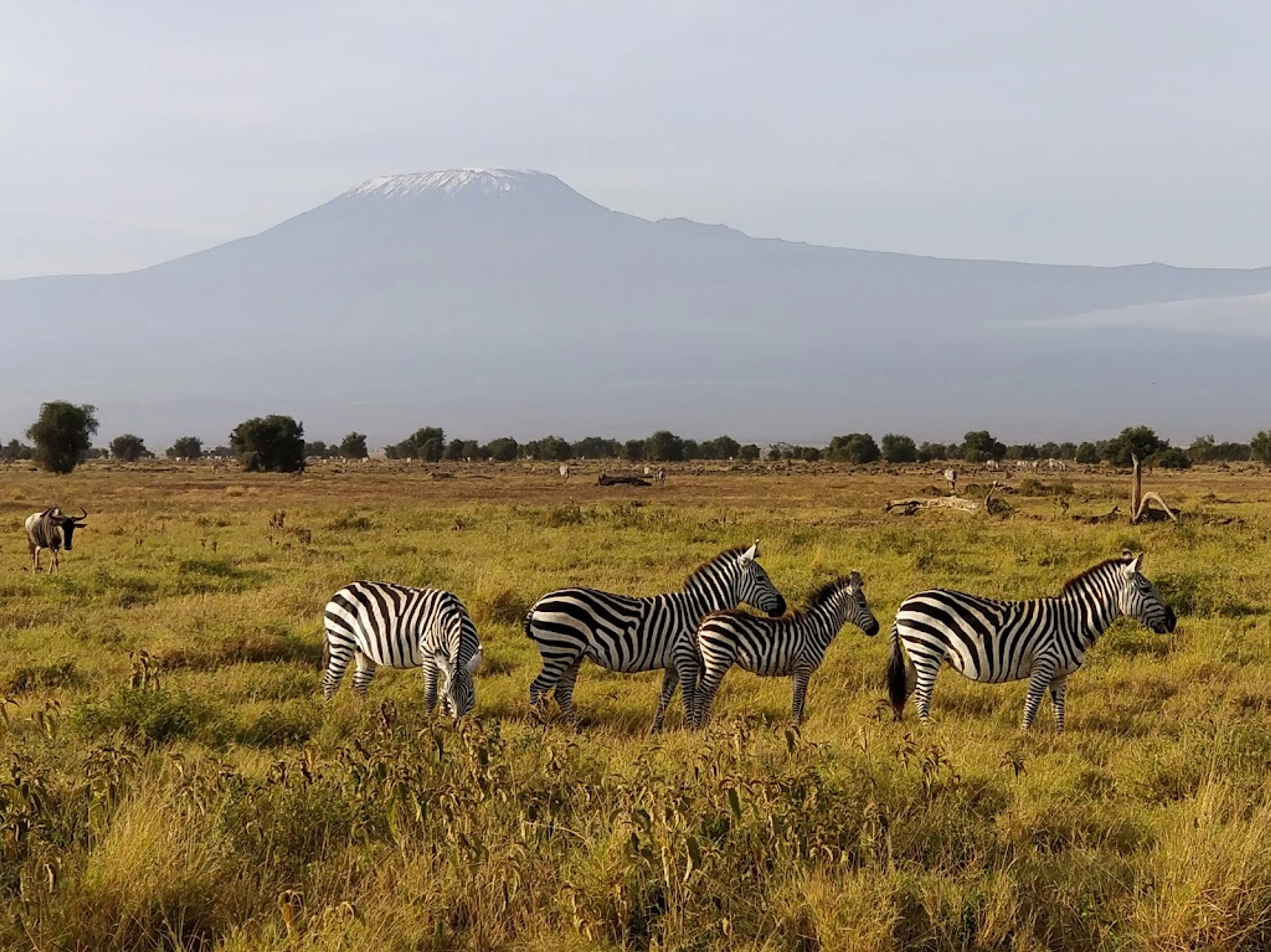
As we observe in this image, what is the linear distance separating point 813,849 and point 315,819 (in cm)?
281

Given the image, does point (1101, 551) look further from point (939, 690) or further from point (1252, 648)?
point (939, 690)

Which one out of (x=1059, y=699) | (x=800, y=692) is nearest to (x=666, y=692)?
(x=800, y=692)

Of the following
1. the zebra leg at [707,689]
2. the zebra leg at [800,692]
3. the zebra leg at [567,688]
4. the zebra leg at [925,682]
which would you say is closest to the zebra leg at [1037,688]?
the zebra leg at [925,682]

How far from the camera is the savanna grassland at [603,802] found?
4.57 metres

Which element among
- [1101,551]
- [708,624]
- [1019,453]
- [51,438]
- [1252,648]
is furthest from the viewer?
[1019,453]

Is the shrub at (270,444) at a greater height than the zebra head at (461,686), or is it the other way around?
the shrub at (270,444)

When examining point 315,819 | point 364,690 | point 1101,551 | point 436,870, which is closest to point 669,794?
point 436,870

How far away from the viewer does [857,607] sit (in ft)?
31.9

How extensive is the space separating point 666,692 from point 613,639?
76cm

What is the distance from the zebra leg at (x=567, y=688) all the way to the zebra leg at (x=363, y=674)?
1960 millimetres

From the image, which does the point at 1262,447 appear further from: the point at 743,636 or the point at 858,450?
the point at 743,636

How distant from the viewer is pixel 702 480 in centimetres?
5962

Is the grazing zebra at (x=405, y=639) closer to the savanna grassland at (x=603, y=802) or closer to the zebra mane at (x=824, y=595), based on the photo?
the savanna grassland at (x=603, y=802)

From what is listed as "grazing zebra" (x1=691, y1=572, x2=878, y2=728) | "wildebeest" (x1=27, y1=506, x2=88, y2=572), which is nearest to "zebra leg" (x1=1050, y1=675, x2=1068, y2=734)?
"grazing zebra" (x1=691, y1=572, x2=878, y2=728)
